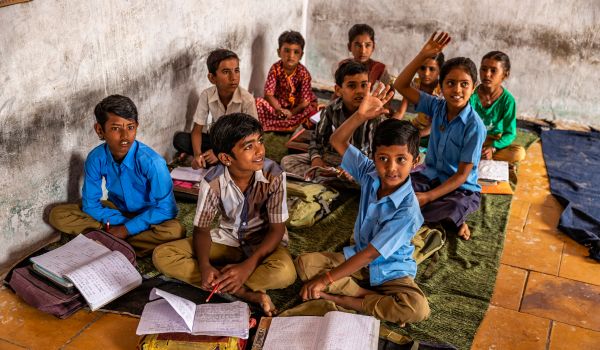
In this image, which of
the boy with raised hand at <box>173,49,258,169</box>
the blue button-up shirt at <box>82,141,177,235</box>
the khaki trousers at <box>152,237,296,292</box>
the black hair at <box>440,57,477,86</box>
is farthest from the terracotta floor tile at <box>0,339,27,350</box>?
the black hair at <box>440,57,477,86</box>

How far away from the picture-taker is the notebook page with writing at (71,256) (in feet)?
8.71

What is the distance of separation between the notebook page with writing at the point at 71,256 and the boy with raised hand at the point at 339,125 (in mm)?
1397

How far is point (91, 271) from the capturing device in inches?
104

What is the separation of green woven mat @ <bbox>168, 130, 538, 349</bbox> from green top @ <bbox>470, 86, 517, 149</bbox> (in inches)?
21.6

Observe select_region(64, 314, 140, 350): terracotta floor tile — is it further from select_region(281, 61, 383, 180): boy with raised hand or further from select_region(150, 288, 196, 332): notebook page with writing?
select_region(281, 61, 383, 180): boy with raised hand

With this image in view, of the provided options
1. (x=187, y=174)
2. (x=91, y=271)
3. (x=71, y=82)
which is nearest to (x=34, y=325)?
(x=91, y=271)

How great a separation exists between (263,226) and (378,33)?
10.3 feet

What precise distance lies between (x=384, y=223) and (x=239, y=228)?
0.70 meters

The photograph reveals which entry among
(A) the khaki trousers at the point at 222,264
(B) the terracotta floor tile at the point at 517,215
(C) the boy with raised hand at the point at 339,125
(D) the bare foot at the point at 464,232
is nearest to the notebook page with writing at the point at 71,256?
(A) the khaki trousers at the point at 222,264

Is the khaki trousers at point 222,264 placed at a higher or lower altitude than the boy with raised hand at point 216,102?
lower

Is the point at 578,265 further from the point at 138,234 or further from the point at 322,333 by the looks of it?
the point at 138,234

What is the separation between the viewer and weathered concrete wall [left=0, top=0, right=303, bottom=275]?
2814 mm

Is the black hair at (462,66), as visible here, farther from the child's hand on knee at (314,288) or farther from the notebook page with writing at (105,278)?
the notebook page with writing at (105,278)

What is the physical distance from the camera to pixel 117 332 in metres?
2.52
